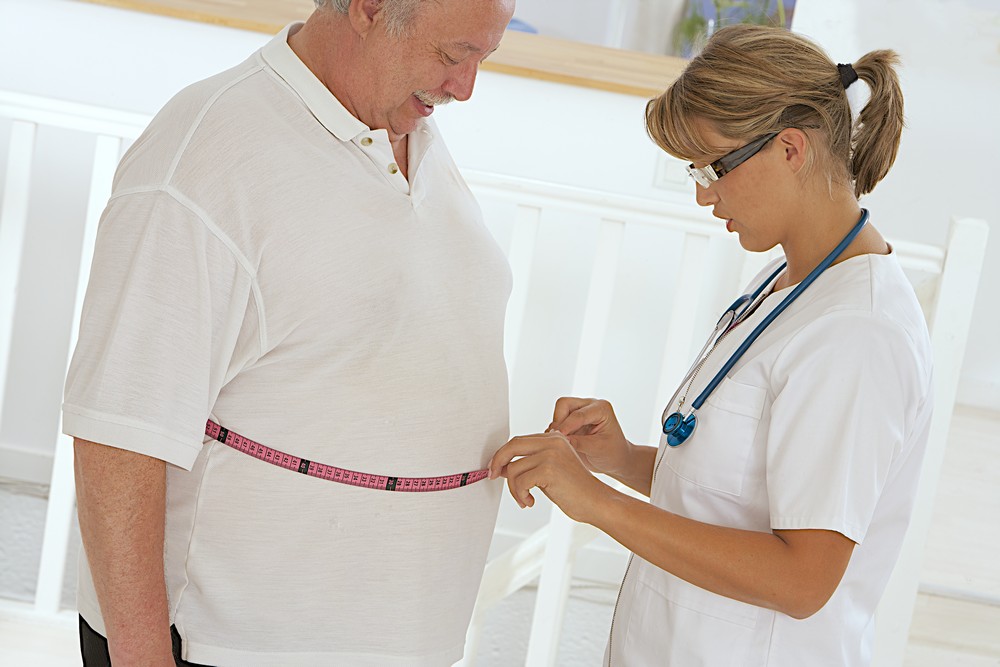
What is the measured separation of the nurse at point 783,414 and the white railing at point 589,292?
0.82m

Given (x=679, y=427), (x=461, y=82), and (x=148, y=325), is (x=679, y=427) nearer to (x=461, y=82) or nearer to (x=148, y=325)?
(x=461, y=82)

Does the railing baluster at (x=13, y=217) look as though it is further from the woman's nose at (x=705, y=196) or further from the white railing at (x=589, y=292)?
the woman's nose at (x=705, y=196)

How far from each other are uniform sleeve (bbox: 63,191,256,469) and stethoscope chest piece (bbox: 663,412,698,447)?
22.0 inches

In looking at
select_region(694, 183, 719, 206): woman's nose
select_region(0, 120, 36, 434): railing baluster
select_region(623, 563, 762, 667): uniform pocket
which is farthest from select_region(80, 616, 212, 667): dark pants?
select_region(0, 120, 36, 434): railing baluster

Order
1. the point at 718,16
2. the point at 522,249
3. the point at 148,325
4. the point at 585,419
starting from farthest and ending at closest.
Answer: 1. the point at 718,16
2. the point at 522,249
3. the point at 585,419
4. the point at 148,325

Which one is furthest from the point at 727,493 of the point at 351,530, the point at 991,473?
the point at 991,473

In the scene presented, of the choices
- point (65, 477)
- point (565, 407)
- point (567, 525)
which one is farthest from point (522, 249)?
point (65, 477)

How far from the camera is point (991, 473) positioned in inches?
97.0

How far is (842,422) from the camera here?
103 cm

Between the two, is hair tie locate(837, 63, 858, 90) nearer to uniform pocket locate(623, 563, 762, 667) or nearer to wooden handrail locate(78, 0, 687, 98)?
uniform pocket locate(623, 563, 762, 667)

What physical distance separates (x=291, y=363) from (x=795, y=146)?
0.63 metres

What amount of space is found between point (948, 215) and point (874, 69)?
155 centimetres

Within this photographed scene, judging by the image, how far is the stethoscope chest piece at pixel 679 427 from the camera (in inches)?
46.8

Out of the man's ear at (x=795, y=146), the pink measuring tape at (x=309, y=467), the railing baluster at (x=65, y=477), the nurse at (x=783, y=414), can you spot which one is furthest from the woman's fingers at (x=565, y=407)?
the railing baluster at (x=65, y=477)
